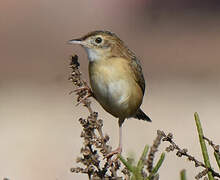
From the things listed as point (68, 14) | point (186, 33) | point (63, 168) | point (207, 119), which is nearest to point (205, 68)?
point (186, 33)

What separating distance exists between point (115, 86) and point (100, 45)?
29 cm

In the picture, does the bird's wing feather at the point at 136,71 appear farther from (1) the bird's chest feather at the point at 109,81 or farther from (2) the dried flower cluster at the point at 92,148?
(2) the dried flower cluster at the point at 92,148

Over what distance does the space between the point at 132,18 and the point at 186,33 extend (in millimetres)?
1141

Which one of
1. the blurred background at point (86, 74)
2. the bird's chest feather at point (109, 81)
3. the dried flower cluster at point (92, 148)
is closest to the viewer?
the dried flower cluster at point (92, 148)

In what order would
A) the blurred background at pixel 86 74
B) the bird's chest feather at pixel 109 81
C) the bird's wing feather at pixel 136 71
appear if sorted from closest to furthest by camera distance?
the bird's chest feather at pixel 109 81 < the bird's wing feather at pixel 136 71 < the blurred background at pixel 86 74

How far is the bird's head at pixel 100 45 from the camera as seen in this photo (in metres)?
4.59

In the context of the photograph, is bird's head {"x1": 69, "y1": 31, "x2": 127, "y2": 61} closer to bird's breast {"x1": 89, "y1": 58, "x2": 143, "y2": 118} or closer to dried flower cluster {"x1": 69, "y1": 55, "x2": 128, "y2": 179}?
bird's breast {"x1": 89, "y1": 58, "x2": 143, "y2": 118}

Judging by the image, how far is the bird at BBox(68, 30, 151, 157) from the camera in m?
4.59

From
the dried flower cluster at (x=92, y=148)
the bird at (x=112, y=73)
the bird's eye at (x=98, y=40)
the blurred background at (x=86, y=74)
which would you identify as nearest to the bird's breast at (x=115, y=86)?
the bird at (x=112, y=73)

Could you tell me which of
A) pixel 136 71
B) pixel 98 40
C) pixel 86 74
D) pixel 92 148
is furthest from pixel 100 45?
pixel 86 74

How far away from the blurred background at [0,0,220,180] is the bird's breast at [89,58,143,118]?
311 centimetres

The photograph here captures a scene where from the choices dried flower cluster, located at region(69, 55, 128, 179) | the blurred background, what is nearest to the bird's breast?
dried flower cluster, located at region(69, 55, 128, 179)

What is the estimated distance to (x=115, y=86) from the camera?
15.3ft

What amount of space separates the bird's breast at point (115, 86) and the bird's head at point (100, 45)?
1.9 inches
